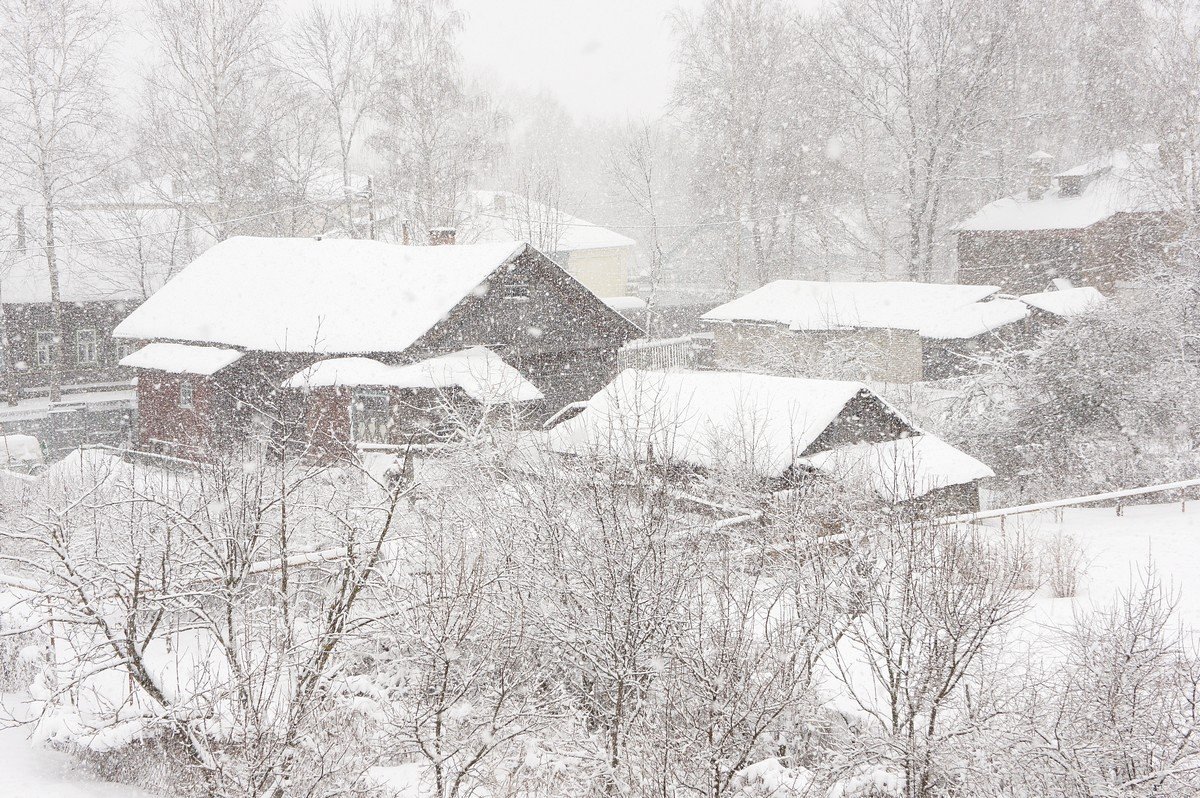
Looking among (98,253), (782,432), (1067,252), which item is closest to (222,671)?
(782,432)

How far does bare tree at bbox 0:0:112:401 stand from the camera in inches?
1150

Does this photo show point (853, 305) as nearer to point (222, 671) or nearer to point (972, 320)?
point (972, 320)

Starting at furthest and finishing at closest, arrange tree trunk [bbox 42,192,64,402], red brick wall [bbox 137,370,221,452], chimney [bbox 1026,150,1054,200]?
chimney [bbox 1026,150,1054,200]
tree trunk [bbox 42,192,64,402]
red brick wall [bbox 137,370,221,452]

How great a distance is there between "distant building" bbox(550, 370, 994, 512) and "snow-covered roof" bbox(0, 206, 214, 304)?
73.1ft

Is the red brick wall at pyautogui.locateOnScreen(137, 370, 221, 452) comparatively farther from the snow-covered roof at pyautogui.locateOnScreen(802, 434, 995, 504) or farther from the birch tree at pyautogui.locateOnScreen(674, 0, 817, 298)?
the birch tree at pyautogui.locateOnScreen(674, 0, 817, 298)

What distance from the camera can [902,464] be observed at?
13188 millimetres

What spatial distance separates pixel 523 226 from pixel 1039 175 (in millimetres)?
20679

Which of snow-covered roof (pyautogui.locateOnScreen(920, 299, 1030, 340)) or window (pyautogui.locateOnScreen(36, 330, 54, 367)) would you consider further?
window (pyautogui.locateOnScreen(36, 330, 54, 367))

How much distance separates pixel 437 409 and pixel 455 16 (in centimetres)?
2100

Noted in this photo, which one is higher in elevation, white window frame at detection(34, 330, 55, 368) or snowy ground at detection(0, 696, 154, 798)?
white window frame at detection(34, 330, 55, 368)

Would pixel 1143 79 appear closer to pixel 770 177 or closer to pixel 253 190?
pixel 770 177

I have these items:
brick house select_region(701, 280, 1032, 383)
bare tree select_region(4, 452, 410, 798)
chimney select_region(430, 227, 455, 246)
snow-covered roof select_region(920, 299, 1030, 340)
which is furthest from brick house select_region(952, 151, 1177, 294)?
bare tree select_region(4, 452, 410, 798)

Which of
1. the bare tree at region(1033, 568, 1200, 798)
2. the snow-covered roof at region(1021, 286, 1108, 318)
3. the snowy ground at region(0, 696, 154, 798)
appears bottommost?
the snowy ground at region(0, 696, 154, 798)

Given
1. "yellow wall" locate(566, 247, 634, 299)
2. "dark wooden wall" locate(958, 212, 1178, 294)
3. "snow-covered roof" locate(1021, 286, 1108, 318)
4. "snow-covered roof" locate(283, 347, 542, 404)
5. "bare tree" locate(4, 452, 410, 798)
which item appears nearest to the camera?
"bare tree" locate(4, 452, 410, 798)
